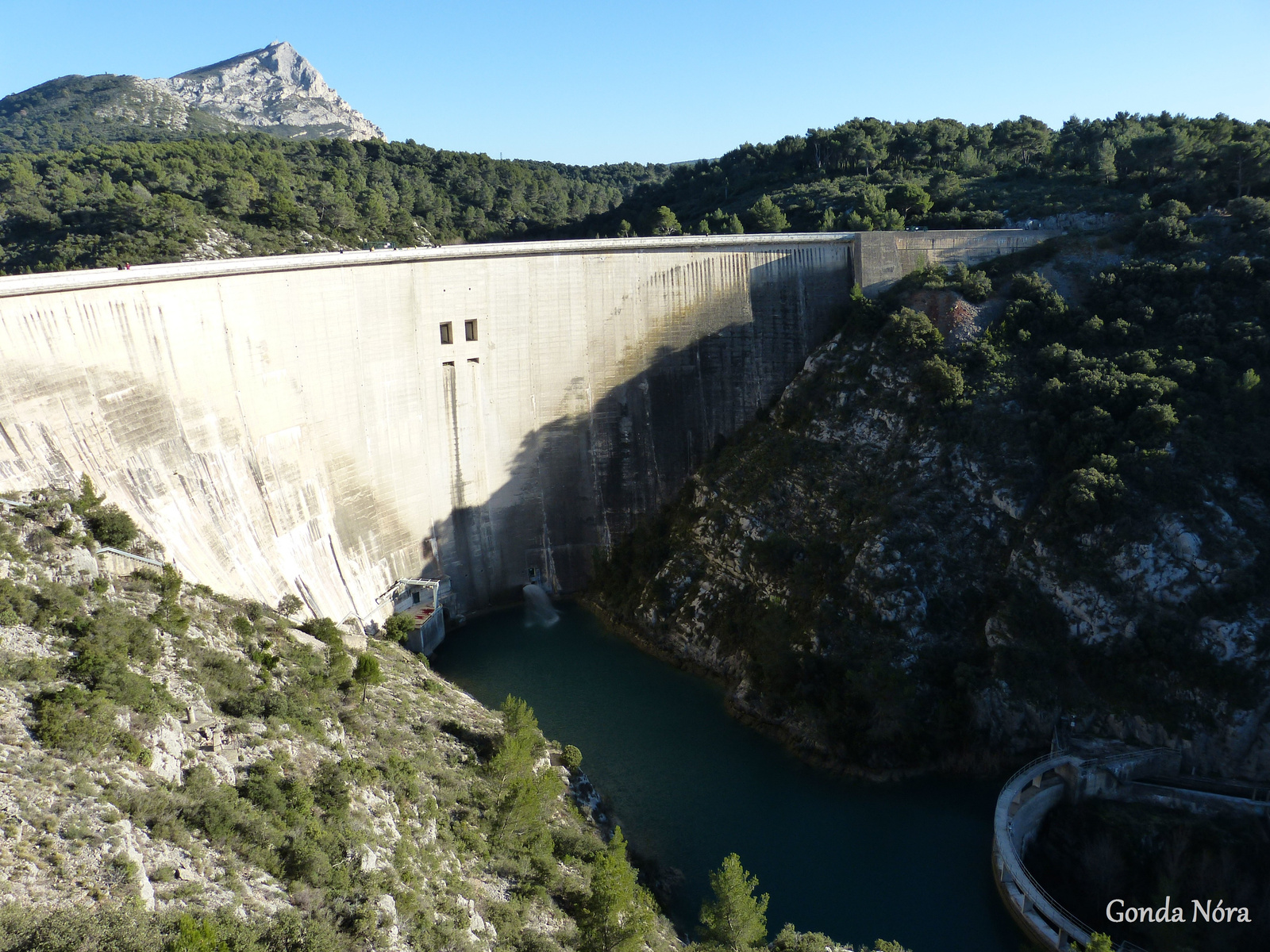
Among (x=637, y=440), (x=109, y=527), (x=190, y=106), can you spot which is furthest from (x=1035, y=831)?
(x=190, y=106)

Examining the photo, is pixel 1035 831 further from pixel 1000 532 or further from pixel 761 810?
pixel 1000 532

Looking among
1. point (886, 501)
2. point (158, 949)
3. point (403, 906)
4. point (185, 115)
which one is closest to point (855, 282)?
point (886, 501)

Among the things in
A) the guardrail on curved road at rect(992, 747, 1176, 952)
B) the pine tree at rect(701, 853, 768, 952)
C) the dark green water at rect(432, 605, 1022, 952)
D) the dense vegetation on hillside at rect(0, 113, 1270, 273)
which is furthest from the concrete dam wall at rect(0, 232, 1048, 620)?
the guardrail on curved road at rect(992, 747, 1176, 952)

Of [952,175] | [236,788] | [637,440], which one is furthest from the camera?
[952,175]

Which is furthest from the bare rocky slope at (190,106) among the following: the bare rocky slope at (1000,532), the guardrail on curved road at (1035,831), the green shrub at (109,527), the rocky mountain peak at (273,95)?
the guardrail on curved road at (1035,831)

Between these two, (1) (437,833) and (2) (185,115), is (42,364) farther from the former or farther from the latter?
(2) (185,115)

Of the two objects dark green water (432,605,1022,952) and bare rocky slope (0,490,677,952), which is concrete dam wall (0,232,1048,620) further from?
dark green water (432,605,1022,952)
